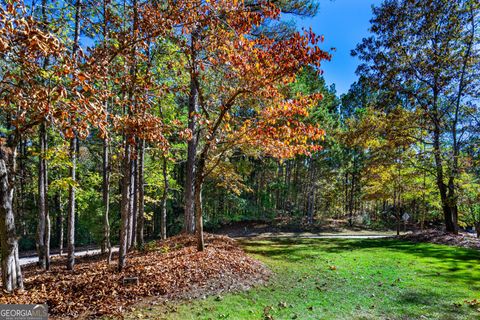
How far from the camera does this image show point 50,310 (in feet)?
13.7

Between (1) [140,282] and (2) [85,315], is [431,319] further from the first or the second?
(2) [85,315]

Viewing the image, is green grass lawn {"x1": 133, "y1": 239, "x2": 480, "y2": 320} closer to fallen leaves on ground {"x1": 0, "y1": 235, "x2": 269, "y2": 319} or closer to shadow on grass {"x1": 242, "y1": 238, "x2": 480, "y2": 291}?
shadow on grass {"x1": 242, "y1": 238, "x2": 480, "y2": 291}

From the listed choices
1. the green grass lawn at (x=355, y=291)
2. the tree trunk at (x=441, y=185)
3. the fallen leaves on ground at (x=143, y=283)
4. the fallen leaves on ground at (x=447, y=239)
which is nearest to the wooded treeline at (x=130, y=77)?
the fallen leaves on ground at (x=143, y=283)

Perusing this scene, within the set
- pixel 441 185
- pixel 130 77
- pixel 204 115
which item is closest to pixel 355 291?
pixel 204 115

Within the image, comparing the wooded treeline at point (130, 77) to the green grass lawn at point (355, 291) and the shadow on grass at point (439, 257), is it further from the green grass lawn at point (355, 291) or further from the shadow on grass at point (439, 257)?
the shadow on grass at point (439, 257)

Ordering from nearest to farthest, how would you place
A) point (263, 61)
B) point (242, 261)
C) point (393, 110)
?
1. point (263, 61)
2. point (242, 261)
3. point (393, 110)

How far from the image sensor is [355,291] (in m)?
5.45

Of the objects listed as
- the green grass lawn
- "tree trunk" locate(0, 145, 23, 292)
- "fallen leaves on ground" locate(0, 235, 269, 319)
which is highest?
"tree trunk" locate(0, 145, 23, 292)

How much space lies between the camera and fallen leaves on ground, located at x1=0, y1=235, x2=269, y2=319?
14.2 feet

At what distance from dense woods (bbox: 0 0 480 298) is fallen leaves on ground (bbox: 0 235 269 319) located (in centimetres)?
51

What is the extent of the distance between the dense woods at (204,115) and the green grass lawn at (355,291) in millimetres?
2490

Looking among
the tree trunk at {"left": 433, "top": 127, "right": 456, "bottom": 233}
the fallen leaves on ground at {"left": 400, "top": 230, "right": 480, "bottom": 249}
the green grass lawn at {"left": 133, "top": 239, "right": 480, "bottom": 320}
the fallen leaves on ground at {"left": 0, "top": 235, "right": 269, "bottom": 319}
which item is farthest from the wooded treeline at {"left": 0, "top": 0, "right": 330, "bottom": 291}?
the tree trunk at {"left": 433, "top": 127, "right": 456, "bottom": 233}

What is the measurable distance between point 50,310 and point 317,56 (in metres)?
6.21

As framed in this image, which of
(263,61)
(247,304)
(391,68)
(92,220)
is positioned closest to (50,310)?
(247,304)
